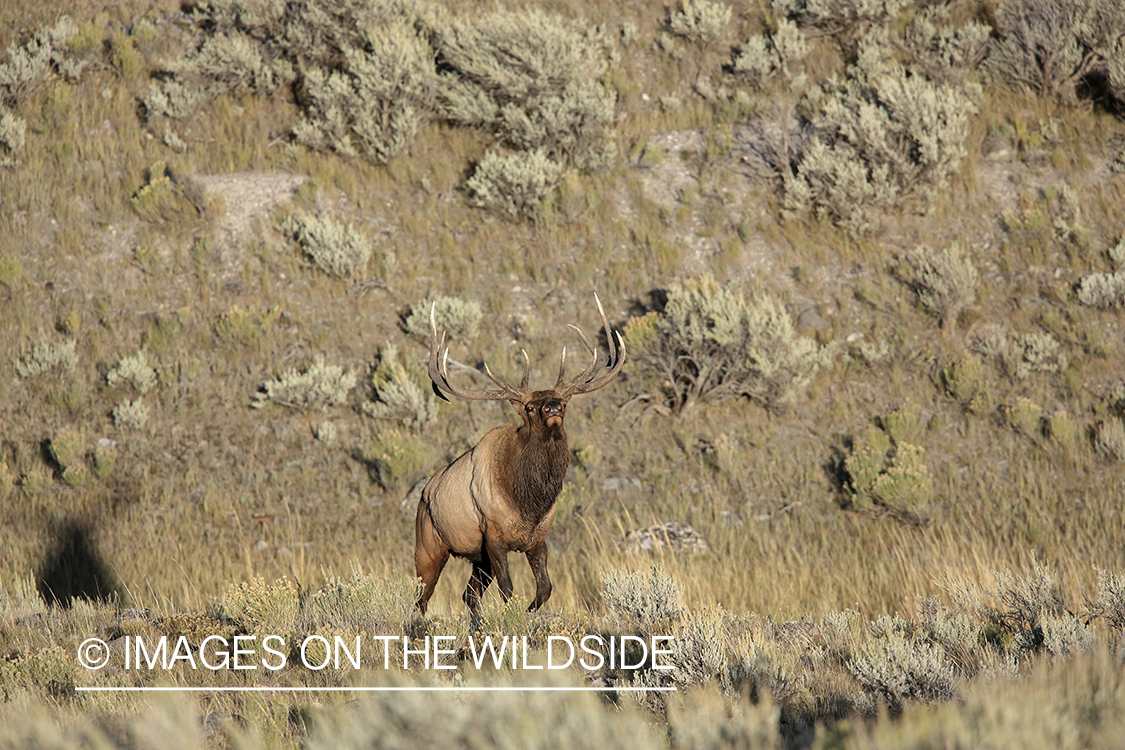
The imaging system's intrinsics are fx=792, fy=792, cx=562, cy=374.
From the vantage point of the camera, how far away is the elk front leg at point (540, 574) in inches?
236

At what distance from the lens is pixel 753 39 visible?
1562 centimetres

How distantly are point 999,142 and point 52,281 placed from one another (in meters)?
15.9

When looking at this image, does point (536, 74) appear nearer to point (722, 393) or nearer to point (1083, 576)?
point (722, 393)

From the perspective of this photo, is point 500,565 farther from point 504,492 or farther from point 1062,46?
point 1062,46

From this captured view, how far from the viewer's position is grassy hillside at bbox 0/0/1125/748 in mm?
9016

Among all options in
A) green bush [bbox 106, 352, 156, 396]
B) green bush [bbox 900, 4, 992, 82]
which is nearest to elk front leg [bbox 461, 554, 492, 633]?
green bush [bbox 106, 352, 156, 396]

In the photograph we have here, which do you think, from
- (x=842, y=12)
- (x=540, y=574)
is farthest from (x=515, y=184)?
(x=540, y=574)

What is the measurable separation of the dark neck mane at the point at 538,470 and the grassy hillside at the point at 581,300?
0.89m

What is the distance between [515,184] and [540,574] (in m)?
8.74

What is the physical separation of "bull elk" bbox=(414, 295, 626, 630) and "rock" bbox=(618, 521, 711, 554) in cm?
339

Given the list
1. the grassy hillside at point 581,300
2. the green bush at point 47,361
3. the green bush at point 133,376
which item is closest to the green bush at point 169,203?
the grassy hillside at point 581,300

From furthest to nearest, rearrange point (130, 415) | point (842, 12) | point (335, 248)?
point (842, 12), point (335, 248), point (130, 415)

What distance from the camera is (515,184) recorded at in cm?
1339

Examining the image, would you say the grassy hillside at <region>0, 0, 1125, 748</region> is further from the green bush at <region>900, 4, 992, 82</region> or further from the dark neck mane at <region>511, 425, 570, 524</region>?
the dark neck mane at <region>511, 425, 570, 524</region>
